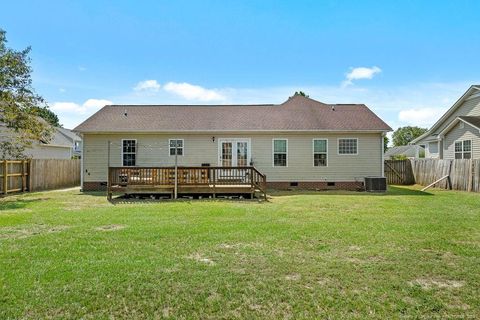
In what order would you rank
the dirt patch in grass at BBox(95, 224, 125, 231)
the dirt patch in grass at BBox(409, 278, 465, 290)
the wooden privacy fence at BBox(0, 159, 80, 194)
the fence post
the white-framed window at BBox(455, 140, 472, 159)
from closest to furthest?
the dirt patch in grass at BBox(409, 278, 465, 290) < the dirt patch in grass at BBox(95, 224, 125, 231) < the fence post < the wooden privacy fence at BBox(0, 159, 80, 194) < the white-framed window at BBox(455, 140, 472, 159)

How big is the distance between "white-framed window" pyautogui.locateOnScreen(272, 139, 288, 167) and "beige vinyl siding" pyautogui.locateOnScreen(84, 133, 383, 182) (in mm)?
160

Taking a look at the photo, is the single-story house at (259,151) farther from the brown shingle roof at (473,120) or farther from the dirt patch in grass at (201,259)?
the dirt patch in grass at (201,259)

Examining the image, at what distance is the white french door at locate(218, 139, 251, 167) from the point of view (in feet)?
53.4

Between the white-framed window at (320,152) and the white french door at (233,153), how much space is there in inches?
130

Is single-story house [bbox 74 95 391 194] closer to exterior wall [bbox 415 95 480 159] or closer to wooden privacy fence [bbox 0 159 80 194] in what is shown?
wooden privacy fence [bbox 0 159 80 194]

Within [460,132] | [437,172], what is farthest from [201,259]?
[460,132]

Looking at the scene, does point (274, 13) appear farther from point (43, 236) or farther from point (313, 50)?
point (43, 236)

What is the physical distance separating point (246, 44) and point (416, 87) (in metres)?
10.8

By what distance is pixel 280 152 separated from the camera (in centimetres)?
1636

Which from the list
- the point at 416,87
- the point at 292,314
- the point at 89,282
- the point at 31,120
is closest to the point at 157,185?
the point at 31,120

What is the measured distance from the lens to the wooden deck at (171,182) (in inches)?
499

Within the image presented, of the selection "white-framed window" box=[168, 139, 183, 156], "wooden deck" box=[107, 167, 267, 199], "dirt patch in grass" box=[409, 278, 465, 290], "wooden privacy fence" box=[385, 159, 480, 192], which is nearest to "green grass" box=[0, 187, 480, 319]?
"dirt patch in grass" box=[409, 278, 465, 290]

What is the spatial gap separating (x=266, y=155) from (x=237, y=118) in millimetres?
2738

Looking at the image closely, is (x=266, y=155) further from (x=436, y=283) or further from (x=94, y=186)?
(x=436, y=283)
